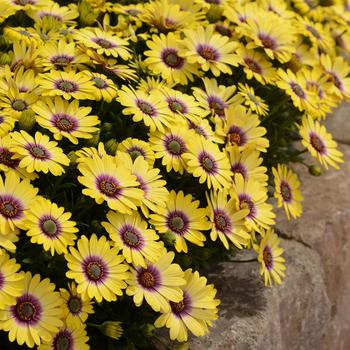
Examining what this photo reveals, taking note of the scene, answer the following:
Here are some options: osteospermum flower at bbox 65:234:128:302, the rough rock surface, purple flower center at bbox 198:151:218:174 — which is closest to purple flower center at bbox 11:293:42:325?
osteospermum flower at bbox 65:234:128:302

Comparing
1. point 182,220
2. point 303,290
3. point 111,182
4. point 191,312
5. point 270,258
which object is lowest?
point 303,290

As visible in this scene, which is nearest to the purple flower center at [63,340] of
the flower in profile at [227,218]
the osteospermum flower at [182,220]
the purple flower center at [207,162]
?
the osteospermum flower at [182,220]

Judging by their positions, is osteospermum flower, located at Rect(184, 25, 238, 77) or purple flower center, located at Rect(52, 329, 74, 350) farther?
osteospermum flower, located at Rect(184, 25, 238, 77)

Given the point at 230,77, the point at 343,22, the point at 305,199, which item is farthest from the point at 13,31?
the point at 343,22

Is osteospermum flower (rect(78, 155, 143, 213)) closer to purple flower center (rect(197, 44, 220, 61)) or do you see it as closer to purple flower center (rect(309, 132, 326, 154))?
purple flower center (rect(197, 44, 220, 61))

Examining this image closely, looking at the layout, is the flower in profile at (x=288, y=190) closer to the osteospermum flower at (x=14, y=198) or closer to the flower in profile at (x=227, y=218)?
the flower in profile at (x=227, y=218)

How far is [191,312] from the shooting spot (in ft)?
6.09

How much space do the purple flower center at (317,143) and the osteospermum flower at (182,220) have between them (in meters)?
0.62

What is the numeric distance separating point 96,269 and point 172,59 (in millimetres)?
855

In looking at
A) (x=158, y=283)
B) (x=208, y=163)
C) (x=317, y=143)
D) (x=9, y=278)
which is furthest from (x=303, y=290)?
(x=9, y=278)

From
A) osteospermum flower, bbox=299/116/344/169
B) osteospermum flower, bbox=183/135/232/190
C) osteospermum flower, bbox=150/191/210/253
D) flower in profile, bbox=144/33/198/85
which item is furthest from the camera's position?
osteospermum flower, bbox=299/116/344/169

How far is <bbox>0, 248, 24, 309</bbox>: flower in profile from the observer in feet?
5.32

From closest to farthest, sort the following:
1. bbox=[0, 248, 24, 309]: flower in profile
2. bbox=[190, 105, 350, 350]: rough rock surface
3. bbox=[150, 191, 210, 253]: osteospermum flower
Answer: bbox=[0, 248, 24, 309]: flower in profile < bbox=[150, 191, 210, 253]: osteospermum flower < bbox=[190, 105, 350, 350]: rough rock surface

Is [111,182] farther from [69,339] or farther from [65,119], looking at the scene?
[69,339]
